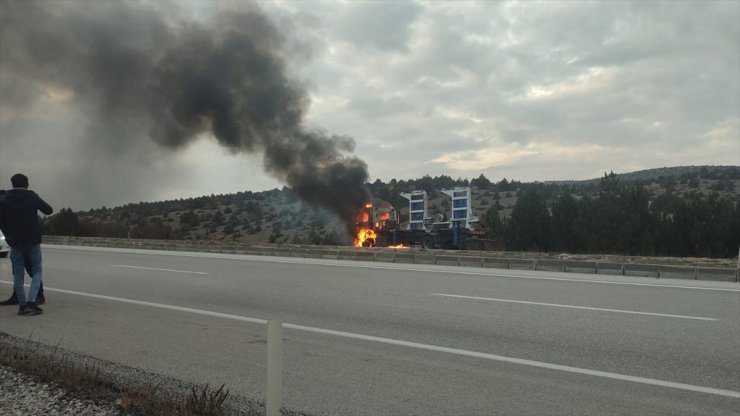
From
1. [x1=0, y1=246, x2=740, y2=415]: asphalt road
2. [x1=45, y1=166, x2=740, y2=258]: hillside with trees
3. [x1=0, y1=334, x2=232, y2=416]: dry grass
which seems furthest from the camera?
[x1=45, y1=166, x2=740, y2=258]: hillside with trees

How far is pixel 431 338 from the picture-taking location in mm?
6395

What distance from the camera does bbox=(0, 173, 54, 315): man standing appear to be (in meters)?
7.63

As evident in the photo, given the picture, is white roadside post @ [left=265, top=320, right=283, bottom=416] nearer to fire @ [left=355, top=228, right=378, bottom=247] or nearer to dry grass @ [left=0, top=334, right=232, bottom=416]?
dry grass @ [left=0, top=334, right=232, bottom=416]

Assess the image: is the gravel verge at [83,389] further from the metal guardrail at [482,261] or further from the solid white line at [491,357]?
the metal guardrail at [482,261]

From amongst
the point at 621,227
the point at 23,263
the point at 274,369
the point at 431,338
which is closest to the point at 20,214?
the point at 23,263

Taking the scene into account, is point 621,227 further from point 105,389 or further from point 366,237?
point 105,389

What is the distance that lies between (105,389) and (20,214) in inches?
173

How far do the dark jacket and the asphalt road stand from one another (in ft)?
3.48

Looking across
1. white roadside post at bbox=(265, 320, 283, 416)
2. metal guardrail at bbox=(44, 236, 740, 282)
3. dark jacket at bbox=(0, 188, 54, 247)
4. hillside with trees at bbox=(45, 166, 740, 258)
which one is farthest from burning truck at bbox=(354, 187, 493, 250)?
white roadside post at bbox=(265, 320, 283, 416)

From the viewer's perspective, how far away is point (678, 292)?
9969mm

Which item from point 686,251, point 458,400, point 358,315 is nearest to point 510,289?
point 358,315

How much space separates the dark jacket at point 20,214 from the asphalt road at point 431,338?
41.8 inches

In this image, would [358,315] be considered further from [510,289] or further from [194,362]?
[510,289]

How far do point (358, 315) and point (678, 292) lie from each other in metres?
5.81
